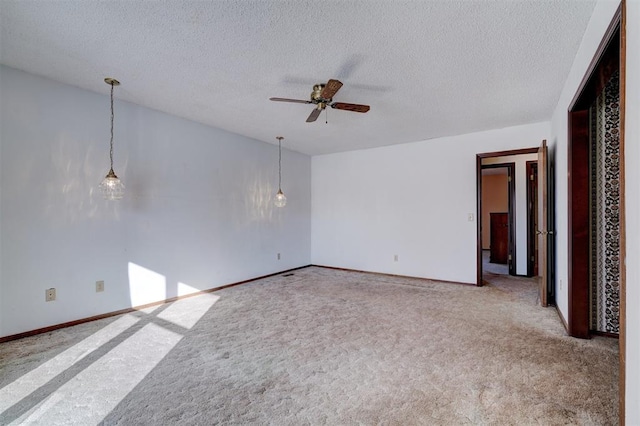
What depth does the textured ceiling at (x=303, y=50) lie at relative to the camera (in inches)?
73.4

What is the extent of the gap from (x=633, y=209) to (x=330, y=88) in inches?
78.4

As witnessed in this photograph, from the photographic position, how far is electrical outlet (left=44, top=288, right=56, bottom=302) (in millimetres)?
2812

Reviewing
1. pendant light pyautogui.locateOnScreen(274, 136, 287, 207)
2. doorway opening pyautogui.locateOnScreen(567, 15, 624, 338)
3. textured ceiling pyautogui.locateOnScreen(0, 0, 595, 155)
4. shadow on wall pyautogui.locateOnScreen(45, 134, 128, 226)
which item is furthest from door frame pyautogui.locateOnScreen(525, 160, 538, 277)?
shadow on wall pyautogui.locateOnScreen(45, 134, 128, 226)

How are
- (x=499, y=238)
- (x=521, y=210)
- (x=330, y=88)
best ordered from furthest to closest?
(x=499, y=238) < (x=521, y=210) < (x=330, y=88)

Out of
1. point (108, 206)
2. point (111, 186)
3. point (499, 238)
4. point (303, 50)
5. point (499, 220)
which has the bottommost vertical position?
point (499, 238)

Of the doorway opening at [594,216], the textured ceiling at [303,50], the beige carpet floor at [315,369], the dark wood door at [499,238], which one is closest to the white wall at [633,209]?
the beige carpet floor at [315,369]

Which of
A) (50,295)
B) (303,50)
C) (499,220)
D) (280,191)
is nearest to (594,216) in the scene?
(303,50)

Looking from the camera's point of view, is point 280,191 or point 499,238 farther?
point 499,238

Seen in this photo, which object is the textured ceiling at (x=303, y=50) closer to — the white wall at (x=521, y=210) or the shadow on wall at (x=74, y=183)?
the shadow on wall at (x=74, y=183)

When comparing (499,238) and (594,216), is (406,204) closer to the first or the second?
(594,216)

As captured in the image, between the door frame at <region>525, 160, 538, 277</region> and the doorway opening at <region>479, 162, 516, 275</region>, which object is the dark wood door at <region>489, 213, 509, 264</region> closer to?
the doorway opening at <region>479, 162, 516, 275</region>

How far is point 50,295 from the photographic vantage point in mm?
2834

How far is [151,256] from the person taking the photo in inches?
142

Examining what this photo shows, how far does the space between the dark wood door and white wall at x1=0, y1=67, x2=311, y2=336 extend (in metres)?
5.19
